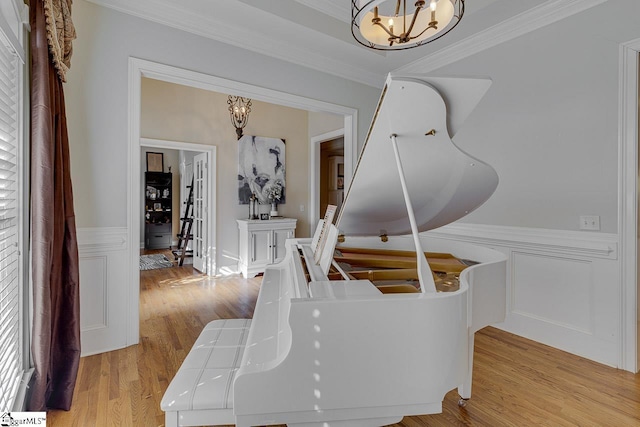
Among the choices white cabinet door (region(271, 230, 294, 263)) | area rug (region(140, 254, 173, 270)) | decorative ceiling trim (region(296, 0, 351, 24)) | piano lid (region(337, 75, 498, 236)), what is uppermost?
decorative ceiling trim (region(296, 0, 351, 24))

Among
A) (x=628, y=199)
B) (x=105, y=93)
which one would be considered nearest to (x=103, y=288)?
(x=105, y=93)

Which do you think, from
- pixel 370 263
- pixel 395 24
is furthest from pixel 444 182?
pixel 395 24

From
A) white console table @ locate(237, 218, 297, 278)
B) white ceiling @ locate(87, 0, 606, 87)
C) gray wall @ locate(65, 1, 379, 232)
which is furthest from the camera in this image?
white console table @ locate(237, 218, 297, 278)

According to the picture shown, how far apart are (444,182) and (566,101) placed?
68.9 inches

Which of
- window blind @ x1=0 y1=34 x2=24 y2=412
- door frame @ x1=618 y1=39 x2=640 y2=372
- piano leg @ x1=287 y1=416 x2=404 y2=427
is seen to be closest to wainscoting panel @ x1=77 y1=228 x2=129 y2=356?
window blind @ x1=0 y1=34 x2=24 y2=412

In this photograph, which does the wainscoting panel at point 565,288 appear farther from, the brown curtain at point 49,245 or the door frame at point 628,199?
the brown curtain at point 49,245

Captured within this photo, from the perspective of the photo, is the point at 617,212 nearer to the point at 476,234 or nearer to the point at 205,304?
the point at 476,234

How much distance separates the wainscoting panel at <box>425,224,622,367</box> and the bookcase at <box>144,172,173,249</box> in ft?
23.6

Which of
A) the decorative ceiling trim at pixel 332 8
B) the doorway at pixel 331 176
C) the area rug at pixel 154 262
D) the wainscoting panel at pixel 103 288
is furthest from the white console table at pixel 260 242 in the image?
the decorative ceiling trim at pixel 332 8

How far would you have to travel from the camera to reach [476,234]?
3.19 m

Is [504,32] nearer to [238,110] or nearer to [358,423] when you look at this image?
[358,423]

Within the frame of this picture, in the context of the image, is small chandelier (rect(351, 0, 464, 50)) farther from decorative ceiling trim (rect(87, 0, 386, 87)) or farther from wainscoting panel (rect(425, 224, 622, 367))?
wainscoting panel (rect(425, 224, 622, 367))

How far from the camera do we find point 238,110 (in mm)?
4871

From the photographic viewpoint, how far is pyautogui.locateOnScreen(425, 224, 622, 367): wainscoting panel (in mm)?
2318
